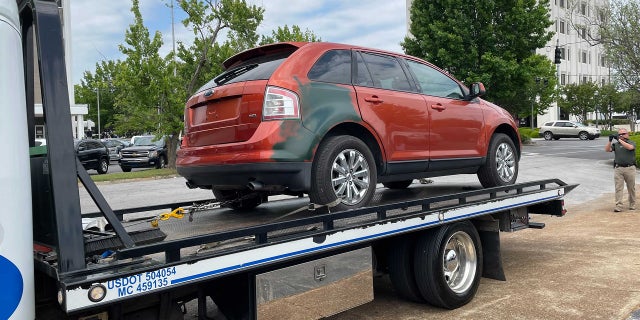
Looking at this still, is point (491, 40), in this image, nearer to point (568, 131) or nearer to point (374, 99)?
point (568, 131)

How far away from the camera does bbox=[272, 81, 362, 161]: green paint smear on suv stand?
4145 millimetres

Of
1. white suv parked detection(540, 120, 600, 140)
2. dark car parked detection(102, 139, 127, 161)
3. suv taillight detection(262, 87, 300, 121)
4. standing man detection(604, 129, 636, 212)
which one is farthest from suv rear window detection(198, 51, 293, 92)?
white suv parked detection(540, 120, 600, 140)

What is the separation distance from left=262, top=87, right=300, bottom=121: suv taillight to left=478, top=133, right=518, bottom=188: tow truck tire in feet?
9.40

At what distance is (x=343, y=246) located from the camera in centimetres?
391

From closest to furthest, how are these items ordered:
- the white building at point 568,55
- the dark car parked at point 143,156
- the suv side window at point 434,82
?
the suv side window at point 434,82 < the dark car parked at point 143,156 < the white building at point 568,55

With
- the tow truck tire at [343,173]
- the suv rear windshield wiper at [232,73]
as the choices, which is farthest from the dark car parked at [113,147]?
the tow truck tire at [343,173]

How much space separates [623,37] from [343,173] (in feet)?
69.1

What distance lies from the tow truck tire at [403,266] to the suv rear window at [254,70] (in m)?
1.80

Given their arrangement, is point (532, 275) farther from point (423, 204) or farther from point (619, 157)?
point (619, 157)

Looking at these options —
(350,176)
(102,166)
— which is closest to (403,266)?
(350,176)

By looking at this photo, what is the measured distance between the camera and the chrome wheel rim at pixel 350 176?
4457 mm

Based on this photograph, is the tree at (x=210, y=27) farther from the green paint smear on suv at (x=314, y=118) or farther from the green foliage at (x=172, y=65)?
the green paint smear on suv at (x=314, y=118)

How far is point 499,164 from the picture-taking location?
20.8 feet

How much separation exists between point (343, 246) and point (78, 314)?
1.80 meters
